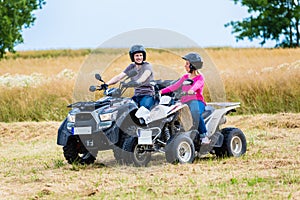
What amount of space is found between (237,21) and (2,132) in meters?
24.6

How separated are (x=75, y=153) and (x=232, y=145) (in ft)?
7.24

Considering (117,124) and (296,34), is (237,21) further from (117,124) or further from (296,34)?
(117,124)

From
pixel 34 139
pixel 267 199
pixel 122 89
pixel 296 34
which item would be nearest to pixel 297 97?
pixel 34 139

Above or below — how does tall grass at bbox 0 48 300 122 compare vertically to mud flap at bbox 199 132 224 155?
above

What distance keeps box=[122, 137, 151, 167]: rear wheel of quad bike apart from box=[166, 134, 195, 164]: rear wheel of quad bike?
0.32m

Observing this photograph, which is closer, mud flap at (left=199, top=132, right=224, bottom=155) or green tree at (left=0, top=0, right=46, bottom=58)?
mud flap at (left=199, top=132, right=224, bottom=155)

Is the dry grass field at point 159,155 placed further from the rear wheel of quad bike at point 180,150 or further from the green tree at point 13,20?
the green tree at point 13,20

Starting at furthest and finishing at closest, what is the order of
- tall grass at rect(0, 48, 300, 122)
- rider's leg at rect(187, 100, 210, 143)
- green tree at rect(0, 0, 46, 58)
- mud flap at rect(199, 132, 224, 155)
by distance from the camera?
green tree at rect(0, 0, 46, 58)
tall grass at rect(0, 48, 300, 122)
mud flap at rect(199, 132, 224, 155)
rider's leg at rect(187, 100, 210, 143)

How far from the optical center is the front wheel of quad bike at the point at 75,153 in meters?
8.28

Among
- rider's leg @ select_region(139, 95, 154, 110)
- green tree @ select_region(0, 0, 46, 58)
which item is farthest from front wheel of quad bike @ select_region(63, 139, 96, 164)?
green tree @ select_region(0, 0, 46, 58)

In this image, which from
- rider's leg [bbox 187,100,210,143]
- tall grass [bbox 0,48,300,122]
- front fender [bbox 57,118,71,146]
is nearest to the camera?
front fender [bbox 57,118,71,146]

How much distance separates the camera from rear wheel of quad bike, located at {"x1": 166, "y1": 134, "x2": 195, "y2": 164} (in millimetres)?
7836

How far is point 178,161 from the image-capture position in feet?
26.0

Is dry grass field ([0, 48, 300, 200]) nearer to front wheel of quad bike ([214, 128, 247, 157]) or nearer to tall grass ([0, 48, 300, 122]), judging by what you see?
tall grass ([0, 48, 300, 122])
